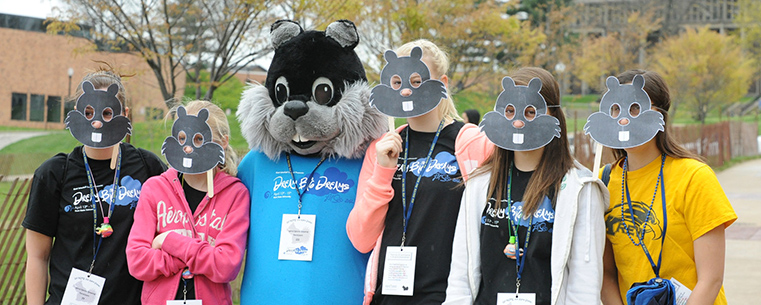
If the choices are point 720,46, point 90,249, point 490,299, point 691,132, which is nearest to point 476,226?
point 490,299

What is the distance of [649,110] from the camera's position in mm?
2729

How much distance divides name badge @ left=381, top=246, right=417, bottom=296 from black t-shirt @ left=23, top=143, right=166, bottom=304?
51.5 inches

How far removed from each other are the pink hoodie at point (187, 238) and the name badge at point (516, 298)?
48.5 inches

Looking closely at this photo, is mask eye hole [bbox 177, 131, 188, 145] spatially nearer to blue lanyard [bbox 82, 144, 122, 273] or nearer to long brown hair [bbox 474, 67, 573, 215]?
blue lanyard [bbox 82, 144, 122, 273]

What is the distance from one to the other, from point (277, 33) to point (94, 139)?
104 centimetres

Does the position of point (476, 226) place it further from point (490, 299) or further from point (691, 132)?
point (691, 132)

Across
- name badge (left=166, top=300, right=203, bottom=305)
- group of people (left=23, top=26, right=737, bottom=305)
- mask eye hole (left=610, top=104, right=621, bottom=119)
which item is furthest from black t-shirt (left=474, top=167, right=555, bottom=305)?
name badge (left=166, top=300, right=203, bottom=305)

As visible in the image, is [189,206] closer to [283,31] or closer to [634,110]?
[283,31]

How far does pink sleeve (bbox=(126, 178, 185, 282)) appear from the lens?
306cm

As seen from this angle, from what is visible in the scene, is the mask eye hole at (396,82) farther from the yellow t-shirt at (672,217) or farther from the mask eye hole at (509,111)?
the yellow t-shirt at (672,217)

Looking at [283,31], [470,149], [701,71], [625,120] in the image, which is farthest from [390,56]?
[701,71]

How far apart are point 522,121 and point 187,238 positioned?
5.21 ft

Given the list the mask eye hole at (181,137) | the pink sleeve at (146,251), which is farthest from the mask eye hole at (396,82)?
the pink sleeve at (146,251)

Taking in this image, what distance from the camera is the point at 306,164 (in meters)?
3.34
